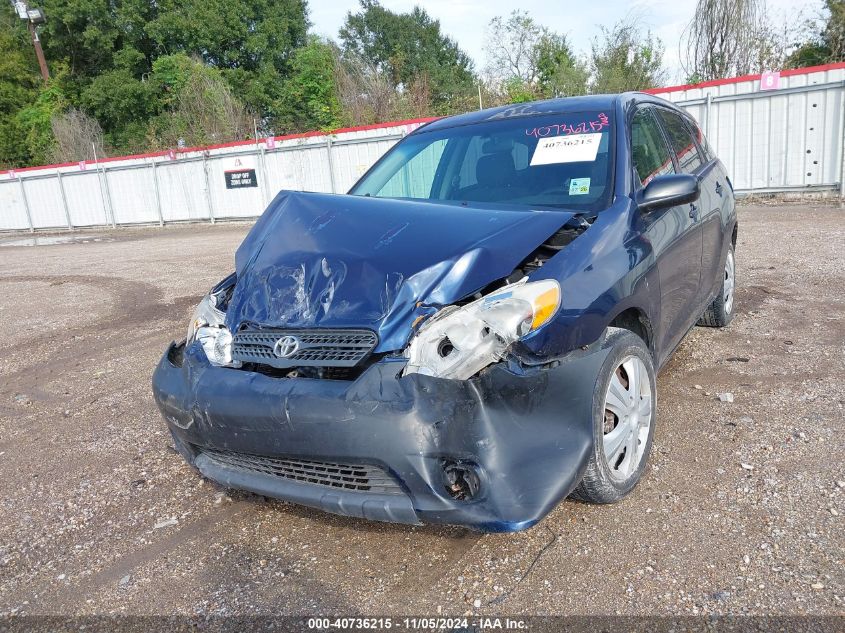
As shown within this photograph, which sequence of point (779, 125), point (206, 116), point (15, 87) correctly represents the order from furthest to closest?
1. point (15, 87)
2. point (206, 116)
3. point (779, 125)

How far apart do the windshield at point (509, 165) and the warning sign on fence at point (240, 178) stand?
55.1ft

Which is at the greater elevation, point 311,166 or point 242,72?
point 242,72

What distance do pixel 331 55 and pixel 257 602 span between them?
Answer: 90.4 feet

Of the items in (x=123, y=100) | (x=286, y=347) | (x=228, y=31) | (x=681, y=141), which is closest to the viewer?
(x=286, y=347)

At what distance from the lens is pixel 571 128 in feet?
10.8

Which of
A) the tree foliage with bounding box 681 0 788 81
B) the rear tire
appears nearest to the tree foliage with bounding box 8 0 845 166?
the tree foliage with bounding box 681 0 788 81

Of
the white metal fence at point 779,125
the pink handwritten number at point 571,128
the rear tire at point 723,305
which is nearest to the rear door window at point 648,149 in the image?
the pink handwritten number at point 571,128

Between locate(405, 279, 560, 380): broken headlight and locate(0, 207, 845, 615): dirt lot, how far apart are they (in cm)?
78

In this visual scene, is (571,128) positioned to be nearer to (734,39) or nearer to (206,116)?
(734,39)

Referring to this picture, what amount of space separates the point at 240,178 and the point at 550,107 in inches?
702

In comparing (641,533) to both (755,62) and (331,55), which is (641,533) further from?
(331,55)

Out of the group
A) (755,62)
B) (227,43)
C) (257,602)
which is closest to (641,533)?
(257,602)

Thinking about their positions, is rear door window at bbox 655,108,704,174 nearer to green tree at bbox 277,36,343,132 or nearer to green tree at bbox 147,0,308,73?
green tree at bbox 277,36,343,132

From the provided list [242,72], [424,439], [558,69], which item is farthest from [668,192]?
[242,72]
